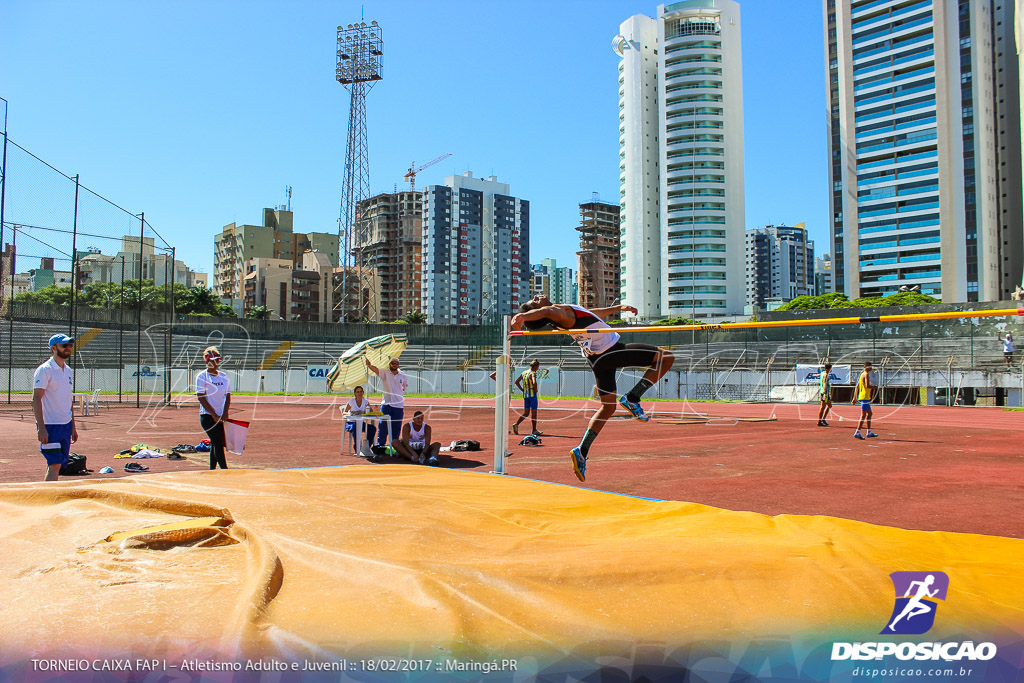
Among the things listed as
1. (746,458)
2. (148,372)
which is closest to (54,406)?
(746,458)

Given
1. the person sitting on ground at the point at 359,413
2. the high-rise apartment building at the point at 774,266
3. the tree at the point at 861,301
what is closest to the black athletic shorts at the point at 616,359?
the person sitting on ground at the point at 359,413

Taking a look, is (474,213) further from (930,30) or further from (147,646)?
(147,646)

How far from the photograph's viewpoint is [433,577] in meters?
3.16

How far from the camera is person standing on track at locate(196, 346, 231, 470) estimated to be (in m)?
7.51

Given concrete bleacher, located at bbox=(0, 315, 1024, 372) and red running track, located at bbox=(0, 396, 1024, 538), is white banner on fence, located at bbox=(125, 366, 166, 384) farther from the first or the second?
red running track, located at bbox=(0, 396, 1024, 538)

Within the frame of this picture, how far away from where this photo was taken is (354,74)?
57.0 meters

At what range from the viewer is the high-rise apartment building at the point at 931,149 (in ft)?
261

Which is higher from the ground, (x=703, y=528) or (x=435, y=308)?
(x=435, y=308)

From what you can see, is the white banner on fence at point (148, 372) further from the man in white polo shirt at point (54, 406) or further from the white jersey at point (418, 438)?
the man in white polo shirt at point (54, 406)

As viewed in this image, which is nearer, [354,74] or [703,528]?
[703,528]

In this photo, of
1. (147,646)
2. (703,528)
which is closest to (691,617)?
(703,528)

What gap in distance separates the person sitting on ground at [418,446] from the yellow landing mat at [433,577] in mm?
5090

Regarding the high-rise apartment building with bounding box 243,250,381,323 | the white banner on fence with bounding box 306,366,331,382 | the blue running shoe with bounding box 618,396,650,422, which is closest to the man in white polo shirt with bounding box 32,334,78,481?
the blue running shoe with bounding box 618,396,650,422

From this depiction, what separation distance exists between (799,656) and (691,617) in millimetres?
450
